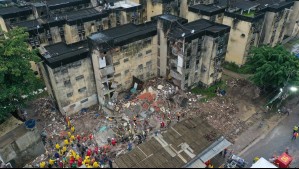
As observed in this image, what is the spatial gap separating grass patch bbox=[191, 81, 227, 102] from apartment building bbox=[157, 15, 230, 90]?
797 millimetres

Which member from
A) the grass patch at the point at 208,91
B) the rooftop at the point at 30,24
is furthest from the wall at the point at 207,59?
the rooftop at the point at 30,24

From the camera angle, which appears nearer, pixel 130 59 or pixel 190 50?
pixel 190 50

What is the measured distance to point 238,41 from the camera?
4550 centimetres

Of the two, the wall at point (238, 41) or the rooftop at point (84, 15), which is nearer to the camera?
the rooftop at point (84, 15)

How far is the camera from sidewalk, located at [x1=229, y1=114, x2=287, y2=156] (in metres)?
31.6

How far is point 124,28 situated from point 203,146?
71.3 feet

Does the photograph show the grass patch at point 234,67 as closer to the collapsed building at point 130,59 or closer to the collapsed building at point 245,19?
the collapsed building at point 245,19

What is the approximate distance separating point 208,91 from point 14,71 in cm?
2676

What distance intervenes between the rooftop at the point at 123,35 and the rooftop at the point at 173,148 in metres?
13.6

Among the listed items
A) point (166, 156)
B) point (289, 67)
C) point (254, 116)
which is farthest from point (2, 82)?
point (289, 67)

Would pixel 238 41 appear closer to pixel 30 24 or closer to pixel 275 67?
pixel 275 67

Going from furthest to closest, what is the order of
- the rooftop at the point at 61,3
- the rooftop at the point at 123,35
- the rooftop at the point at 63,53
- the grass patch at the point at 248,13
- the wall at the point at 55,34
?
the rooftop at the point at 61,3
the grass patch at the point at 248,13
the wall at the point at 55,34
the rooftop at the point at 123,35
the rooftop at the point at 63,53

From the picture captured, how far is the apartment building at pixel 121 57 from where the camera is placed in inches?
1335

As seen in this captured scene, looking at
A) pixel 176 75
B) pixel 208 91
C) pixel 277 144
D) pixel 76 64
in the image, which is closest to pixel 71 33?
pixel 76 64
